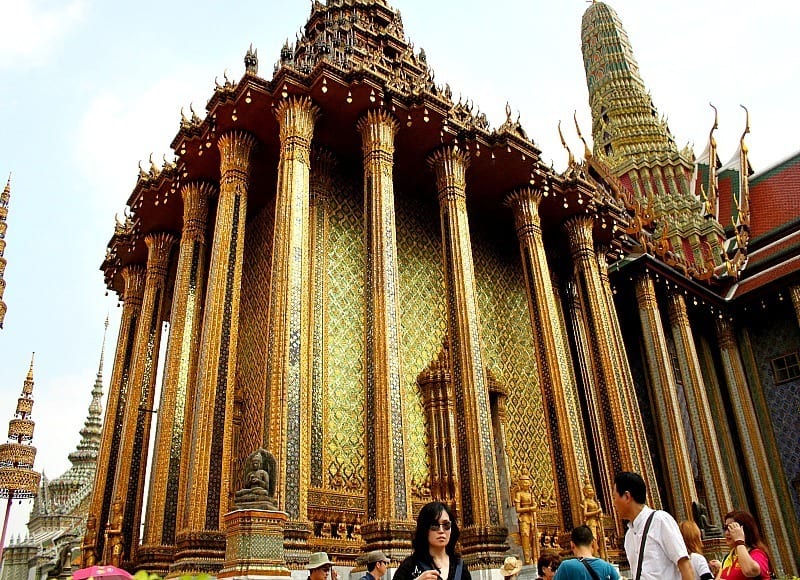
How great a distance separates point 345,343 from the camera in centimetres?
1086

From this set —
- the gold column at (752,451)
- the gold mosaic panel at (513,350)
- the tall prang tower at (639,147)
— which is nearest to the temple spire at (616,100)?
the tall prang tower at (639,147)

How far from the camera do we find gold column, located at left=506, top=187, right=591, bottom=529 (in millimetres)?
10875

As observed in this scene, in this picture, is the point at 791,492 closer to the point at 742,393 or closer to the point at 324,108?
the point at 742,393

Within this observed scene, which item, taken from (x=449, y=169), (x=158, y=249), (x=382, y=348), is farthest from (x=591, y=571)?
(x=158, y=249)

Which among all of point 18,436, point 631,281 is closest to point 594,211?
point 631,281

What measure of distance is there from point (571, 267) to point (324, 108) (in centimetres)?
719

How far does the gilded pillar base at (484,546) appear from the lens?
8.55m

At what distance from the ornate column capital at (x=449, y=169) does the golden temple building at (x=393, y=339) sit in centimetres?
4

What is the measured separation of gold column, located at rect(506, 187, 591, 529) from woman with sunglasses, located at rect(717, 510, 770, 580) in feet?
23.1

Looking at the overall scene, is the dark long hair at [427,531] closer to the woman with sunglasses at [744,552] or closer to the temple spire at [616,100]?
the woman with sunglasses at [744,552]

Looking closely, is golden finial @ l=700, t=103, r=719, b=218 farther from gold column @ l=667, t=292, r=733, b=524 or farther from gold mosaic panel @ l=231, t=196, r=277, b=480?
gold mosaic panel @ l=231, t=196, r=277, b=480

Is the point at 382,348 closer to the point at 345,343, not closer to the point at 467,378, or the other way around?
the point at 467,378

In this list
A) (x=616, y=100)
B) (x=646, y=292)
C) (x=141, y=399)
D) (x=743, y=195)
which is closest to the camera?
(x=141, y=399)

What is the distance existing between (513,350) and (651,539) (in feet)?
35.3
